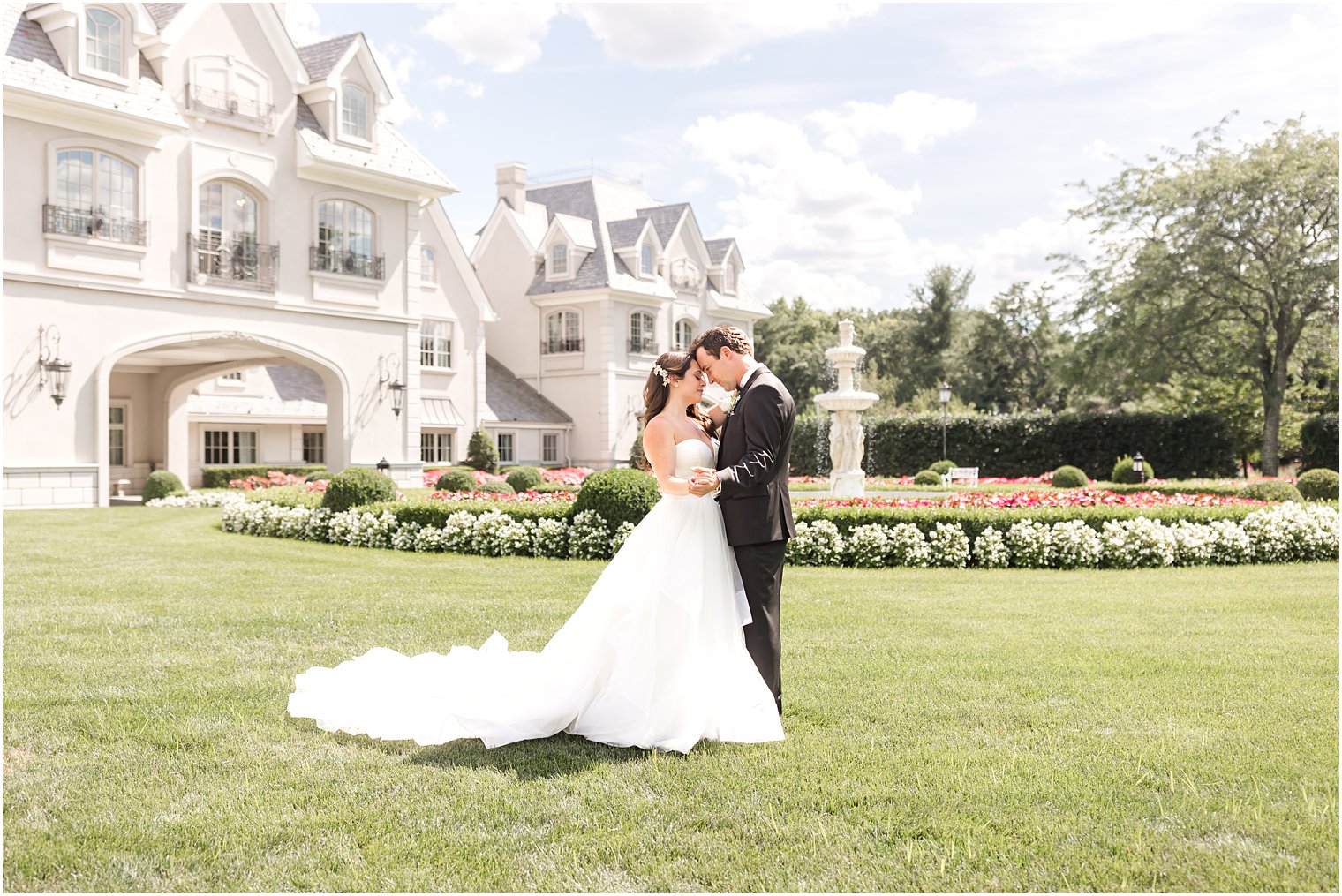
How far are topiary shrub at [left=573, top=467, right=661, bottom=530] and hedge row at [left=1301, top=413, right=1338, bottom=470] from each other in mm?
26907

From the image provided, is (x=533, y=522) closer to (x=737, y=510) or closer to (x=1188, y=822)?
(x=737, y=510)

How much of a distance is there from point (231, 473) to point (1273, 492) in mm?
24400

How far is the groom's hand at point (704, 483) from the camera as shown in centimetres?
527

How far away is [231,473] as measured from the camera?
27.0m

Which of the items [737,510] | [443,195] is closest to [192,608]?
[737,510]

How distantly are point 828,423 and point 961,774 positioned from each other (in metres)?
31.6

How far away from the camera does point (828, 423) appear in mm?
36000

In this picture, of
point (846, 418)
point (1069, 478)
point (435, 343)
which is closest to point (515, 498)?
point (846, 418)

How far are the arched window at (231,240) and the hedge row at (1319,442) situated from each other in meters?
31.1

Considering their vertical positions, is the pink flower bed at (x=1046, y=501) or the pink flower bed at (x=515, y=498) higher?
the pink flower bed at (x=515, y=498)

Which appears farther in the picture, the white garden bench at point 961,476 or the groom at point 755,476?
the white garden bench at point 961,476

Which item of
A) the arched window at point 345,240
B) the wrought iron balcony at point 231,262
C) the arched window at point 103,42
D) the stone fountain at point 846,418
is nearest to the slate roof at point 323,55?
the arched window at point 345,240

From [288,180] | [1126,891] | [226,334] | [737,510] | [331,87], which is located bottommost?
[1126,891]

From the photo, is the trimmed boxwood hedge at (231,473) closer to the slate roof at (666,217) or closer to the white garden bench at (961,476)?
the white garden bench at (961,476)
